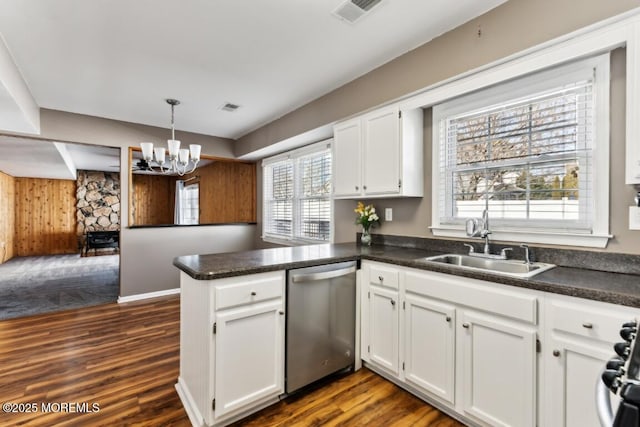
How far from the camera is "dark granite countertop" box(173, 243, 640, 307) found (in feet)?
4.38

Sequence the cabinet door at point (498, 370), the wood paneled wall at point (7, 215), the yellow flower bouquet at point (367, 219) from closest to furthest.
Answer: the cabinet door at point (498, 370) < the yellow flower bouquet at point (367, 219) < the wood paneled wall at point (7, 215)

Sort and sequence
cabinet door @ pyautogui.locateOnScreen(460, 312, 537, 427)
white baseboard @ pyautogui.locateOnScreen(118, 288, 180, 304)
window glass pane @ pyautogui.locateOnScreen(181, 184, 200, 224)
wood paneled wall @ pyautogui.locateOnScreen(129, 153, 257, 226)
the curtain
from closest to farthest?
1. cabinet door @ pyautogui.locateOnScreen(460, 312, 537, 427)
2. white baseboard @ pyautogui.locateOnScreen(118, 288, 180, 304)
3. wood paneled wall @ pyautogui.locateOnScreen(129, 153, 257, 226)
4. window glass pane @ pyautogui.locateOnScreen(181, 184, 200, 224)
5. the curtain

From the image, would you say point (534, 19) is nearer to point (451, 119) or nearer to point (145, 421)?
point (451, 119)

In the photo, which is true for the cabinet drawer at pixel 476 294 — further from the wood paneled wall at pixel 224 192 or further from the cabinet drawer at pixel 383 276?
the wood paneled wall at pixel 224 192

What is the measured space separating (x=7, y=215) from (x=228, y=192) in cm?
653

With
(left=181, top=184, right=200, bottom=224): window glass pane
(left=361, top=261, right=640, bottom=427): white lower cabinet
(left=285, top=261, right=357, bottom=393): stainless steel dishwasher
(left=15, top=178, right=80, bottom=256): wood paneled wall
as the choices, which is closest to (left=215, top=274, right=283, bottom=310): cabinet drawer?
(left=285, top=261, right=357, bottom=393): stainless steel dishwasher

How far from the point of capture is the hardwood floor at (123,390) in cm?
189

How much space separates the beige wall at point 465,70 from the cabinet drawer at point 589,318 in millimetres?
567

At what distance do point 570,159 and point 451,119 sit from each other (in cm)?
86

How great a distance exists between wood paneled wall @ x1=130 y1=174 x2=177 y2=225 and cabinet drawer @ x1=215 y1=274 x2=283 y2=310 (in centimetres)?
934


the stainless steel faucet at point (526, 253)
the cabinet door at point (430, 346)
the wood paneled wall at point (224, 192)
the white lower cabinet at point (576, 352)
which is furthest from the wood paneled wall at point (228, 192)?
the white lower cabinet at point (576, 352)

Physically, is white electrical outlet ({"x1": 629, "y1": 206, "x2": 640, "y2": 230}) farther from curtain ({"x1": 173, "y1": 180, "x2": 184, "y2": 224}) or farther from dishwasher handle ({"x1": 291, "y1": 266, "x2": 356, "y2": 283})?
curtain ({"x1": 173, "y1": 180, "x2": 184, "y2": 224})

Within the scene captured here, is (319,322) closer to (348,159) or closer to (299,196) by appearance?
(348,159)

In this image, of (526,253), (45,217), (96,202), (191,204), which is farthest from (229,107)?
(45,217)
